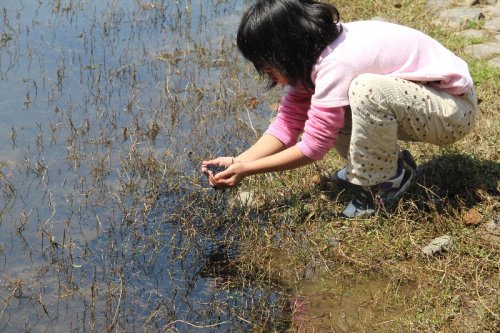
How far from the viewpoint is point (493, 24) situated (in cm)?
577

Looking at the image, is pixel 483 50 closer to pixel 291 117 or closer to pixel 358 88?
pixel 291 117

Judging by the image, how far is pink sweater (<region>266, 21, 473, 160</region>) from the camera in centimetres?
320

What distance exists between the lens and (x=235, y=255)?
335 cm

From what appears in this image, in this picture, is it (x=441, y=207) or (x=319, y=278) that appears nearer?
(x=319, y=278)

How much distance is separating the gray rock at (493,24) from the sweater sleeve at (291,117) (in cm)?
271

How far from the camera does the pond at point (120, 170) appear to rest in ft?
9.84

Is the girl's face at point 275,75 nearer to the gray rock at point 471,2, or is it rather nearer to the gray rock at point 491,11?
the gray rock at point 491,11

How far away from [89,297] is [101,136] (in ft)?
5.04

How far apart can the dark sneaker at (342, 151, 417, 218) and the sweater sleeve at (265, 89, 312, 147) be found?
1.33 ft

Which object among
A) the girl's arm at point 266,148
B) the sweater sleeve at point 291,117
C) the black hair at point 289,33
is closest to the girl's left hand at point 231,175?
the girl's arm at point 266,148

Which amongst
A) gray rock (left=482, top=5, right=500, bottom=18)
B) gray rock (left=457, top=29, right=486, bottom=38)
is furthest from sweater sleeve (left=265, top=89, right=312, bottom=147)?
gray rock (left=482, top=5, right=500, bottom=18)

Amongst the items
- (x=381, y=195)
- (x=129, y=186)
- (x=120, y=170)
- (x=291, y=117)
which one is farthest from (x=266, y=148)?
(x=120, y=170)

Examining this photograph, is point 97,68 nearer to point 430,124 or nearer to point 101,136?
point 101,136

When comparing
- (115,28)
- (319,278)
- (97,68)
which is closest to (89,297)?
(319,278)
